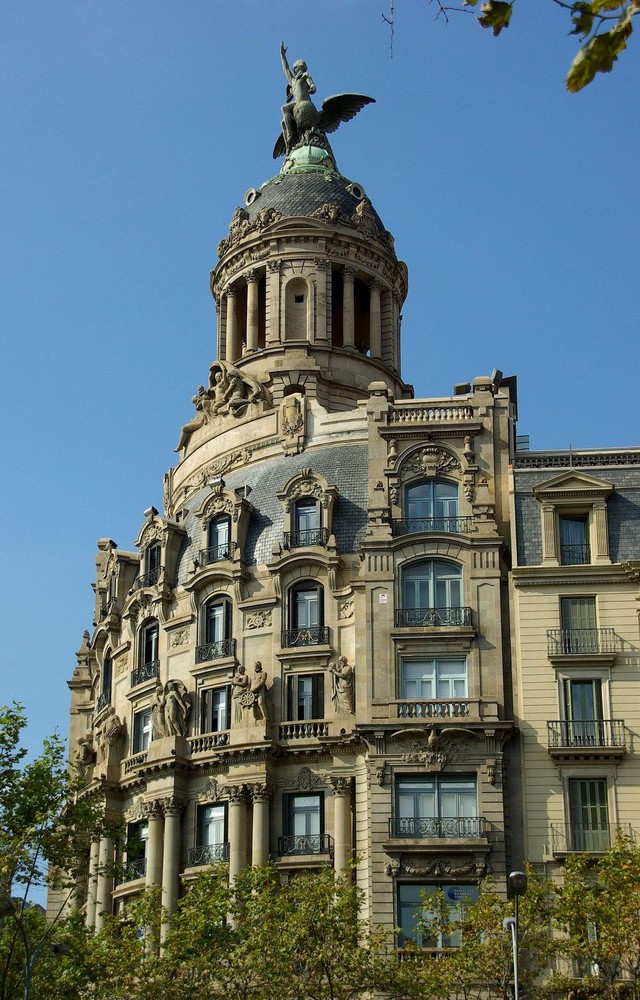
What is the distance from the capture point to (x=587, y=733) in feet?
176

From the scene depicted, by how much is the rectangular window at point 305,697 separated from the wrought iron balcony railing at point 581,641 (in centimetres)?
1010

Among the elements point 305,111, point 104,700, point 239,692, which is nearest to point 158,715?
point 239,692

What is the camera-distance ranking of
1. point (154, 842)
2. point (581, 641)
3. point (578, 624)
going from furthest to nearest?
point (154, 842) → point (578, 624) → point (581, 641)

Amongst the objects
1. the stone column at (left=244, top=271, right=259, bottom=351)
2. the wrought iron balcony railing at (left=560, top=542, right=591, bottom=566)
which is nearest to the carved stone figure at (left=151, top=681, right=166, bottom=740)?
the wrought iron balcony railing at (left=560, top=542, right=591, bottom=566)

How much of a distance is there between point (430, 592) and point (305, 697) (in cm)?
732

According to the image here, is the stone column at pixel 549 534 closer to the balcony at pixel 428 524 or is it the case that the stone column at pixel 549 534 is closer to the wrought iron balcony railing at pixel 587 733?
the balcony at pixel 428 524

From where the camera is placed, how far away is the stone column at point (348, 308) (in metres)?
74.0

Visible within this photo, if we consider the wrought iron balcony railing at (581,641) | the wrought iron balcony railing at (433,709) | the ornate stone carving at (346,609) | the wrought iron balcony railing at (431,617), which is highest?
the ornate stone carving at (346,609)

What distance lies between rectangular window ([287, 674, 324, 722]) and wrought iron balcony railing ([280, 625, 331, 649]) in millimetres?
1331

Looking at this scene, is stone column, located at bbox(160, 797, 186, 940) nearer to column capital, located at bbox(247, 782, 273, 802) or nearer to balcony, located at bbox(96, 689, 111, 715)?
column capital, located at bbox(247, 782, 273, 802)

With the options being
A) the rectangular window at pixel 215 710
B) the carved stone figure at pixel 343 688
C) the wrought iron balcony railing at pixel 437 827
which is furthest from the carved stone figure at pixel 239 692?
the wrought iron balcony railing at pixel 437 827

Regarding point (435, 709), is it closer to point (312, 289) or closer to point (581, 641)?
point (581, 641)

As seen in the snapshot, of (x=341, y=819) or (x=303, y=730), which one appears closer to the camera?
A: (x=341, y=819)

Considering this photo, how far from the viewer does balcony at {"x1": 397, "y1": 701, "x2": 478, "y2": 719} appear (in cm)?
5456
